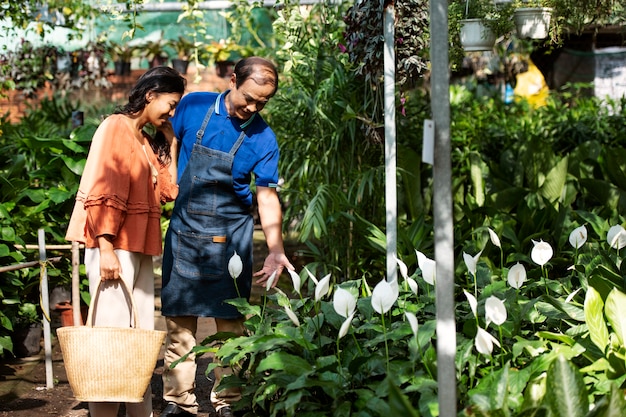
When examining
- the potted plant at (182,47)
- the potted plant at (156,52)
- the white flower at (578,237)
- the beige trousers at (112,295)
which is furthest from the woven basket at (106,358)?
the potted plant at (156,52)

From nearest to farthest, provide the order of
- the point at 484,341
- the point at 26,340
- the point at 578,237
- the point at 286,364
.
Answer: the point at 484,341 < the point at 286,364 < the point at 578,237 < the point at 26,340

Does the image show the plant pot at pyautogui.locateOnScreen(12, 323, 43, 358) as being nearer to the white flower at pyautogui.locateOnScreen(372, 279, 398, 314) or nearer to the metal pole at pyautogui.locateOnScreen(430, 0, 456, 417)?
the white flower at pyautogui.locateOnScreen(372, 279, 398, 314)

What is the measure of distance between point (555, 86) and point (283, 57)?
18.9ft

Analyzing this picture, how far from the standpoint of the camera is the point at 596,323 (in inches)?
122

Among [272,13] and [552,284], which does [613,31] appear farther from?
[552,284]

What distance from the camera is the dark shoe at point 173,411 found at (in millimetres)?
3961

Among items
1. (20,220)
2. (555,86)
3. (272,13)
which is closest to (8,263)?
(20,220)

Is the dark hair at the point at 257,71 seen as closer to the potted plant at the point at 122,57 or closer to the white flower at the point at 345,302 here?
the white flower at the point at 345,302

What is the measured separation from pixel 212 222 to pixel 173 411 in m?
0.83

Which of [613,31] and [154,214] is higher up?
[613,31]

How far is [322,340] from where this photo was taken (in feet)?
10.8

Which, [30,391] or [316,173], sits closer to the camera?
[30,391]

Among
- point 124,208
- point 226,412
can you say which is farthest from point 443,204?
point 226,412

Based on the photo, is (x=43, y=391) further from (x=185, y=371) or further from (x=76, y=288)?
(x=76, y=288)
